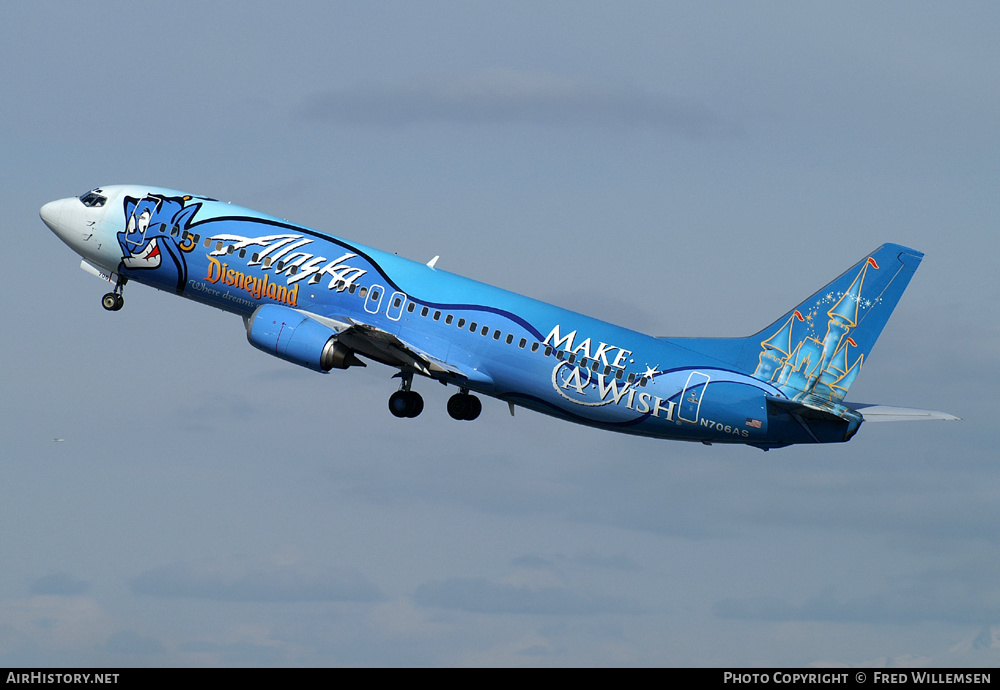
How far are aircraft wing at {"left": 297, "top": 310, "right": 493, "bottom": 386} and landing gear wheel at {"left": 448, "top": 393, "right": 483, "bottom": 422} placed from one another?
3675 mm

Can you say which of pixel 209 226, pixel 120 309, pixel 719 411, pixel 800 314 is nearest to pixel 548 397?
pixel 719 411

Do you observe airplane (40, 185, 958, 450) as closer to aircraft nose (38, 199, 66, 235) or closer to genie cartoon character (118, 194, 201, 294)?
genie cartoon character (118, 194, 201, 294)

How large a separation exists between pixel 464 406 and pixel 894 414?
17.8 m

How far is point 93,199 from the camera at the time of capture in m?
62.9

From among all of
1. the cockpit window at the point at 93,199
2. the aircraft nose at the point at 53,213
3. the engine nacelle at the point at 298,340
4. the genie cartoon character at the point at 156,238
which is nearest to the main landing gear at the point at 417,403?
the engine nacelle at the point at 298,340

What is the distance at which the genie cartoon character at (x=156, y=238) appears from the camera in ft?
197

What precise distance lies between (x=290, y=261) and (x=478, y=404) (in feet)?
32.5

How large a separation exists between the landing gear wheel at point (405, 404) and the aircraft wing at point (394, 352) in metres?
1.94

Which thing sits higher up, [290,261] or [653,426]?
[290,261]

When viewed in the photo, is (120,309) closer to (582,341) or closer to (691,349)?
(582,341)

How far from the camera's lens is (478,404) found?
200ft

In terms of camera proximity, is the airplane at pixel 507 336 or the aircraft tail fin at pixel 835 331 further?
the airplane at pixel 507 336

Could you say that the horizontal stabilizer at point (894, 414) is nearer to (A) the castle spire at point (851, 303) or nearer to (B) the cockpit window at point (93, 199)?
(A) the castle spire at point (851, 303)

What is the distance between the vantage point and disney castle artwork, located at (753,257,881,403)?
5297 centimetres
